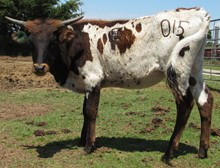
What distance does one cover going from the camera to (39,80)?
17.0m

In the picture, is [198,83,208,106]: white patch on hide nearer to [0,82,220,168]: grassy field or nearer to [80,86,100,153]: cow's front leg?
[0,82,220,168]: grassy field

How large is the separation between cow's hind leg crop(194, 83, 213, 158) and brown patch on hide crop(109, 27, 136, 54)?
1315mm

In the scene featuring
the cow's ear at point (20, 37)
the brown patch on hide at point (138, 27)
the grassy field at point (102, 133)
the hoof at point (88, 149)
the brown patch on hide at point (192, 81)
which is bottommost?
the grassy field at point (102, 133)

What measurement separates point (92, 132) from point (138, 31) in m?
1.85

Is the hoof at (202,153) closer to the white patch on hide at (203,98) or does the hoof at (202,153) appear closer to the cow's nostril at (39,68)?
the white patch on hide at (203,98)

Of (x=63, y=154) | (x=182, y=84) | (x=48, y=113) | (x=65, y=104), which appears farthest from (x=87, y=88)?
(x=65, y=104)

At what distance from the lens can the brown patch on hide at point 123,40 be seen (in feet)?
21.9

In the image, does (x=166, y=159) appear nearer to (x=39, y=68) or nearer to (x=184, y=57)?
(x=184, y=57)

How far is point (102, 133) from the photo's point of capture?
819cm

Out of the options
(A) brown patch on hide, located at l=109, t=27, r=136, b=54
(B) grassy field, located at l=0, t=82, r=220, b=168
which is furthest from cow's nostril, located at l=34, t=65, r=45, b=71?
(B) grassy field, located at l=0, t=82, r=220, b=168

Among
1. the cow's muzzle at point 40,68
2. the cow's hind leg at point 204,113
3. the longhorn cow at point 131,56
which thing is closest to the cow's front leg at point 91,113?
the longhorn cow at point 131,56

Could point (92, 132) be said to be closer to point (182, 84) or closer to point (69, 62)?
point (69, 62)

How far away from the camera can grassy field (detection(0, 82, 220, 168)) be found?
6.41 m

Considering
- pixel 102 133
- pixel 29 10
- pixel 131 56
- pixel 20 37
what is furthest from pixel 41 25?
pixel 29 10
